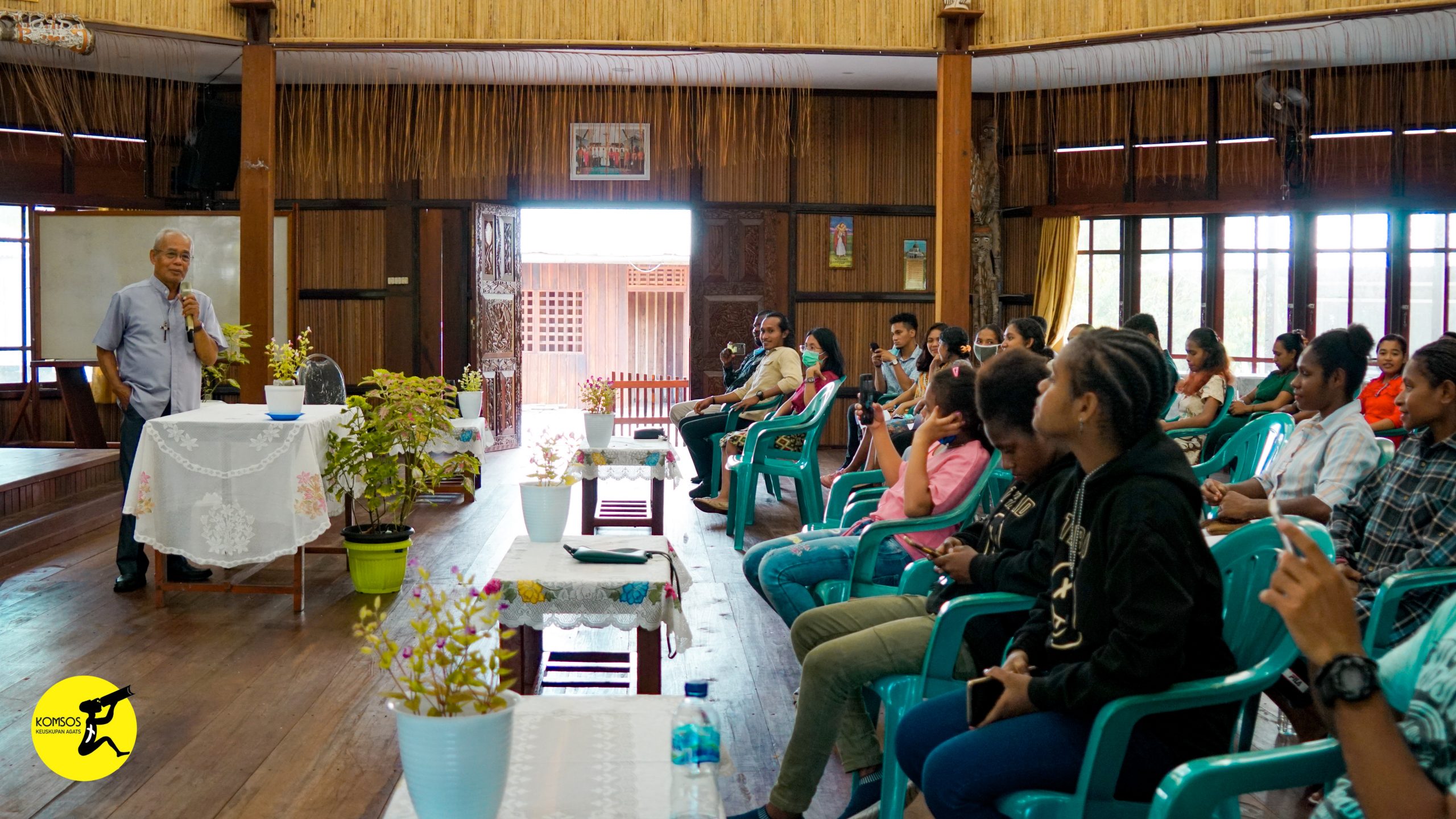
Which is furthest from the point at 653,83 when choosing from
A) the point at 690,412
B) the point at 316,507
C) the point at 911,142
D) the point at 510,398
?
the point at 316,507

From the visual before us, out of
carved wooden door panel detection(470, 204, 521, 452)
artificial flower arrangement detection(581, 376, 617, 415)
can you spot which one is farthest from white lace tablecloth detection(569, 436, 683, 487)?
carved wooden door panel detection(470, 204, 521, 452)

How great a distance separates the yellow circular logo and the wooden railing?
391 inches

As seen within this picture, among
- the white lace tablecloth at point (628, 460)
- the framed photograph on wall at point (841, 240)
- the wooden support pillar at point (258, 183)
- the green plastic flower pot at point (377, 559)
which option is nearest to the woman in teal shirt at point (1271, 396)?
the white lace tablecloth at point (628, 460)

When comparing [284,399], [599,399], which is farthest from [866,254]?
[284,399]

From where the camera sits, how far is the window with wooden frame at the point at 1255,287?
10750 mm

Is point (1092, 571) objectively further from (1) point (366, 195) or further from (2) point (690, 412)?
(1) point (366, 195)

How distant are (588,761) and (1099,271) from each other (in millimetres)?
10231

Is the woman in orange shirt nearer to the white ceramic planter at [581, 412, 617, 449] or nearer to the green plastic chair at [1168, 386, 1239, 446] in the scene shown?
the green plastic chair at [1168, 386, 1239, 446]

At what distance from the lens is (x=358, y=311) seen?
11.2m

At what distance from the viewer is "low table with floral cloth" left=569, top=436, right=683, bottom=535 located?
6.11m

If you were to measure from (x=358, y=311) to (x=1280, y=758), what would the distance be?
34.4 ft

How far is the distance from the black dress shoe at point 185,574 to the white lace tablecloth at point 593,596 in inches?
99.2

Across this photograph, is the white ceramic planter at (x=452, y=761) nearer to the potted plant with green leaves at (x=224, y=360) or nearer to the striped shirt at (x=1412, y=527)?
the striped shirt at (x=1412, y=527)

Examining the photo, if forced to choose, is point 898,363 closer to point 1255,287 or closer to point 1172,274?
point 1172,274
